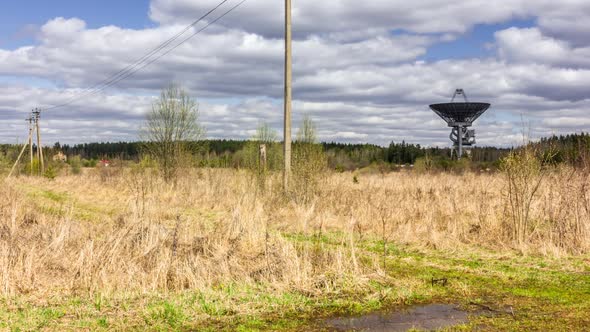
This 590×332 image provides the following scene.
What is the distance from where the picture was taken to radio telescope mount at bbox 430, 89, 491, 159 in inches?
1962

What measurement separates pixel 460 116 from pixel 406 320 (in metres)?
48.5

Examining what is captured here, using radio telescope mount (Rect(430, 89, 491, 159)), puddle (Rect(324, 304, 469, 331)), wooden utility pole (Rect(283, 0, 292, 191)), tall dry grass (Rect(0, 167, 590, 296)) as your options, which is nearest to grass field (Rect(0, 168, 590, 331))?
tall dry grass (Rect(0, 167, 590, 296))

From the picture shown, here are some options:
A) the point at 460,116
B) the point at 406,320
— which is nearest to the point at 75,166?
the point at 460,116

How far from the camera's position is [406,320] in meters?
6.21

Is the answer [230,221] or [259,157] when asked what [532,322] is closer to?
[230,221]

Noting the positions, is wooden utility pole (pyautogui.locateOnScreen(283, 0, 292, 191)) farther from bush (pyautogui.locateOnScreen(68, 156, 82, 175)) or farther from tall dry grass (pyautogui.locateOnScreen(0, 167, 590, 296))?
bush (pyautogui.locateOnScreen(68, 156, 82, 175))

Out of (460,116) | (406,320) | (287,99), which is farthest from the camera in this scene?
(460,116)

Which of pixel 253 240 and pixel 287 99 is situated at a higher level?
pixel 287 99

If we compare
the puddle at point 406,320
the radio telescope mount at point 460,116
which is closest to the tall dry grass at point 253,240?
the puddle at point 406,320

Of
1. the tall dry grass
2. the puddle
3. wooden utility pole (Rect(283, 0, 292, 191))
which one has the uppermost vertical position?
wooden utility pole (Rect(283, 0, 292, 191))

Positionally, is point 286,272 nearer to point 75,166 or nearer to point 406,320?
point 406,320

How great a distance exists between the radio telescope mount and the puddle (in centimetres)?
4507

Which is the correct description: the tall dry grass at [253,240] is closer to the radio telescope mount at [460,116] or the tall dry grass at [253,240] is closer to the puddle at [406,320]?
the puddle at [406,320]

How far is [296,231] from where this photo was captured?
13234 millimetres
